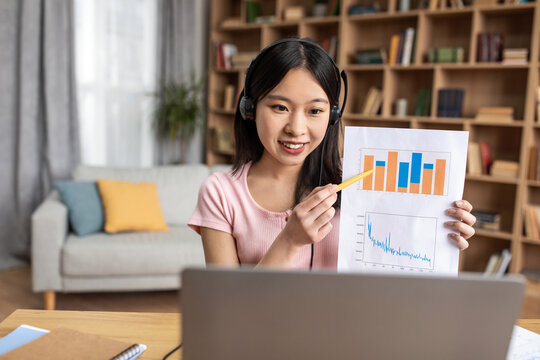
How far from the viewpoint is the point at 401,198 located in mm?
870

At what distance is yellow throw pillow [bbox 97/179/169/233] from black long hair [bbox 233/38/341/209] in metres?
1.88

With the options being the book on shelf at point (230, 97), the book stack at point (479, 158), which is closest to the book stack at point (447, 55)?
the book stack at point (479, 158)

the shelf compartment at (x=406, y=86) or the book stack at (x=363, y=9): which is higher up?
the book stack at (x=363, y=9)

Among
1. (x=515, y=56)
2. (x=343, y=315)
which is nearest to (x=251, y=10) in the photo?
(x=515, y=56)

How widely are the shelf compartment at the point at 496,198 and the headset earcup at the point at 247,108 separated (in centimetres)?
284

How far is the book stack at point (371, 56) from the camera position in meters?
3.56

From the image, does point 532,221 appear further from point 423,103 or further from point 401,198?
point 401,198

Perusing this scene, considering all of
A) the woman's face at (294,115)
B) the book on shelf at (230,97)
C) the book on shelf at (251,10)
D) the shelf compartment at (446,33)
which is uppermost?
the book on shelf at (251,10)

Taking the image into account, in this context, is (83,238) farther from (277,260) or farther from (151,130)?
(277,260)

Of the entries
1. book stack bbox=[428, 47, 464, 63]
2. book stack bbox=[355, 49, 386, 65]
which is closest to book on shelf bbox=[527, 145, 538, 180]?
book stack bbox=[428, 47, 464, 63]

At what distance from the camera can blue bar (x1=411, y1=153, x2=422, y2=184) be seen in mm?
856

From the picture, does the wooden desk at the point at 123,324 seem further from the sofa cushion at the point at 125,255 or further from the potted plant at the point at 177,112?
the potted plant at the point at 177,112

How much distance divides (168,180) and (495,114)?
7.53 feet

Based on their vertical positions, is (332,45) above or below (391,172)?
above
